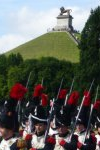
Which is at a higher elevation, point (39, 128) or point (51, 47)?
point (39, 128)

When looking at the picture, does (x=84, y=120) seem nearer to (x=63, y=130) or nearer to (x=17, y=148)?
(x=63, y=130)

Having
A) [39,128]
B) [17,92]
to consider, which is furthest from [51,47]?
[17,92]

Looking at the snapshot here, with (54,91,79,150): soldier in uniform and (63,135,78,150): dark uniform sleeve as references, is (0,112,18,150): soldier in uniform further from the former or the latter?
(54,91,79,150): soldier in uniform

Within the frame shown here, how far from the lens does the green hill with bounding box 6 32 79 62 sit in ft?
360

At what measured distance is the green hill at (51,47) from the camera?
109625 millimetres

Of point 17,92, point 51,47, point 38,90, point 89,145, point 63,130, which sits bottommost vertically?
point 51,47

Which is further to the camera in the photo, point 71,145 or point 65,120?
point 65,120

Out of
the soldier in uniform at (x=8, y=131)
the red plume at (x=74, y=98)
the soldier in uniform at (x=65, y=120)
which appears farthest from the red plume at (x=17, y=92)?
the red plume at (x=74, y=98)

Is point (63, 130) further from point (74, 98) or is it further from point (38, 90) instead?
point (38, 90)

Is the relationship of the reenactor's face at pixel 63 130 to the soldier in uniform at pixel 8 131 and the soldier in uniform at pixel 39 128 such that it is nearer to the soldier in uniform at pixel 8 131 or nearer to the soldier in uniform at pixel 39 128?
the soldier in uniform at pixel 39 128

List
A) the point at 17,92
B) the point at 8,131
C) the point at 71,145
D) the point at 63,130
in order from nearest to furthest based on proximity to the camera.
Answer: the point at 8,131, the point at 17,92, the point at 71,145, the point at 63,130

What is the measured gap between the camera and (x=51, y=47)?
379 ft

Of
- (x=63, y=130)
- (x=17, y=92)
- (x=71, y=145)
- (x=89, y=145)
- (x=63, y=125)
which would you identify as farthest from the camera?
(x=63, y=125)

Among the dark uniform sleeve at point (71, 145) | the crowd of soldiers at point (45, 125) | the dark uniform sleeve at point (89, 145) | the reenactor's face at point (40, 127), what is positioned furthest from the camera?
the reenactor's face at point (40, 127)
